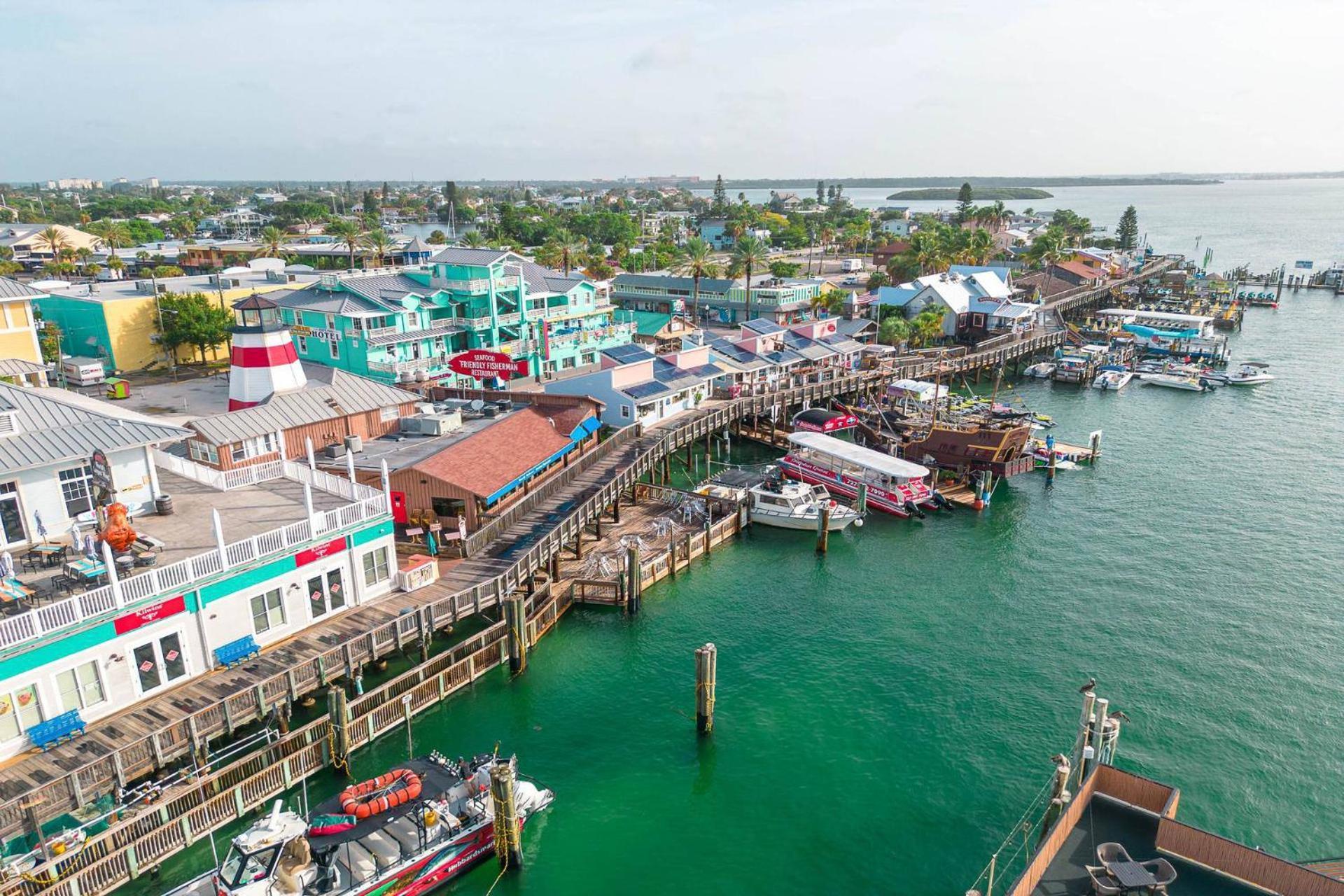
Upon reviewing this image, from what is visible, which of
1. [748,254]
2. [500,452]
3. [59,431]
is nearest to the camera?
[59,431]

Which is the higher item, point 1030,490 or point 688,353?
point 688,353

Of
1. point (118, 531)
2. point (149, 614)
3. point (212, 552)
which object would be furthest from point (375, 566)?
point (118, 531)

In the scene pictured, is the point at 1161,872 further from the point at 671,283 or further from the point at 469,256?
the point at 671,283

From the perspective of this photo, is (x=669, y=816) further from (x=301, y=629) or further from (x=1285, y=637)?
(x=1285, y=637)

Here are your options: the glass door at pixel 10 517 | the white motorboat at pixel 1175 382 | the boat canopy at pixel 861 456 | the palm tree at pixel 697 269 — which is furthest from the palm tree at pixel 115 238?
the white motorboat at pixel 1175 382

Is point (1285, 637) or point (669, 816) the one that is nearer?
point (669, 816)

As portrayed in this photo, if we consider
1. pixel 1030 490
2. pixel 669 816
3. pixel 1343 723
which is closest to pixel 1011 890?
pixel 669 816
